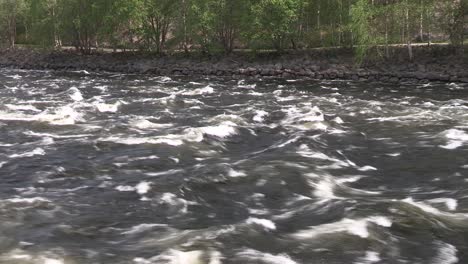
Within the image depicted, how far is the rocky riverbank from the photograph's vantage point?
34688 mm

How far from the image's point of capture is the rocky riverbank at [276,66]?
34688 mm

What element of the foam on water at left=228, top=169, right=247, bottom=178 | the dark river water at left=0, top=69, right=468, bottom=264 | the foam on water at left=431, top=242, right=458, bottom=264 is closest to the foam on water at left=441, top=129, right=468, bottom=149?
the dark river water at left=0, top=69, right=468, bottom=264

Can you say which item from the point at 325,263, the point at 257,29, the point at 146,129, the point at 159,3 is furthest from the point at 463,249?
the point at 159,3

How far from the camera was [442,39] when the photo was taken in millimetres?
44156

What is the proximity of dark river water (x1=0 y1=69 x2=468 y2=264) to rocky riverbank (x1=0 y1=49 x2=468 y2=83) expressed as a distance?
12.9 meters

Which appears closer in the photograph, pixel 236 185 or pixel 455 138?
pixel 236 185

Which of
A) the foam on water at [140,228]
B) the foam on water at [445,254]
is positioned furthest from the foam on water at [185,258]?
the foam on water at [445,254]

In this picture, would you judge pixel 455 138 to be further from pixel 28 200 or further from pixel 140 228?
pixel 28 200

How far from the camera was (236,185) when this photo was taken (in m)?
11.4

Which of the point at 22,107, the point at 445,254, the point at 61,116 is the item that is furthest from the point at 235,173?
the point at 22,107

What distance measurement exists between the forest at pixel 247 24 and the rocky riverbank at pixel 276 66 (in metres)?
1.72

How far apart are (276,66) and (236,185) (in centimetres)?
3154

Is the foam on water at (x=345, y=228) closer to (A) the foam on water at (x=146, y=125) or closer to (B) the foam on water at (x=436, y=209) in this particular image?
(B) the foam on water at (x=436, y=209)

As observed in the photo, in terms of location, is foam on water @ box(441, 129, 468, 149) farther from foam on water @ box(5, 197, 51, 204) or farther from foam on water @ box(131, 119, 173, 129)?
foam on water @ box(5, 197, 51, 204)
